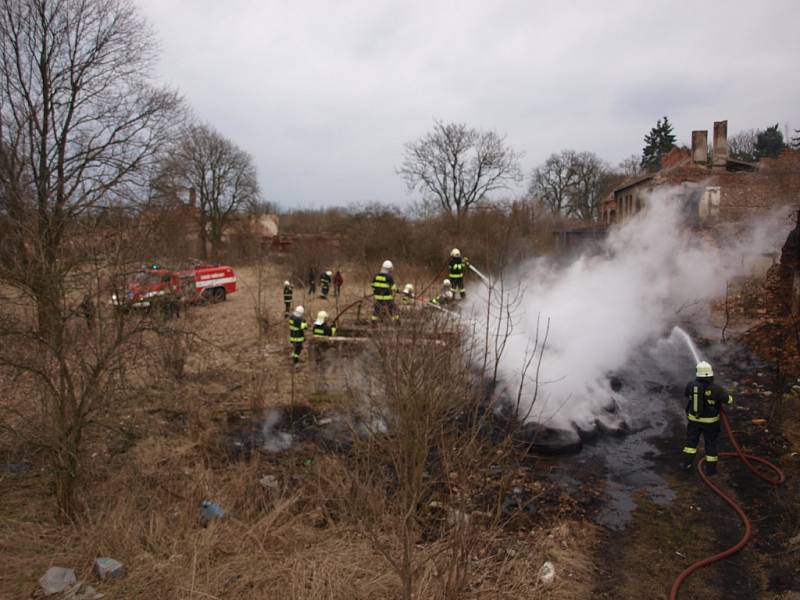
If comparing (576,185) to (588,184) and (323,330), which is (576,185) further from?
(323,330)

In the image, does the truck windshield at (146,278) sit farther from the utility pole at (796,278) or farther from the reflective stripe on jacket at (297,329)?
the utility pole at (796,278)

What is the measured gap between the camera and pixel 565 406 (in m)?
9.12

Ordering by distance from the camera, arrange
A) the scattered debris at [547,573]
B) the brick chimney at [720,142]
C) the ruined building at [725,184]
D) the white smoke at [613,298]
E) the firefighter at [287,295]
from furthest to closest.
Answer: the brick chimney at [720,142] < the ruined building at [725,184] < the firefighter at [287,295] < the white smoke at [613,298] < the scattered debris at [547,573]

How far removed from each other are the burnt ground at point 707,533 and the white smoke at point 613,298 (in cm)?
133

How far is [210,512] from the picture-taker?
6172 mm

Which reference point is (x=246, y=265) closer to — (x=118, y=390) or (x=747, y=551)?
(x=118, y=390)

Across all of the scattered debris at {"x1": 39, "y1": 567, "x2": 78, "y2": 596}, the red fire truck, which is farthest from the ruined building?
the scattered debris at {"x1": 39, "y1": 567, "x2": 78, "y2": 596}

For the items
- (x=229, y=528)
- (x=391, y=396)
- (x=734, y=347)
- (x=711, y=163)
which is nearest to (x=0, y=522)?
(x=229, y=528)

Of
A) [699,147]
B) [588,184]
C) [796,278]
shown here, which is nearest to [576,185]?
[588,184]

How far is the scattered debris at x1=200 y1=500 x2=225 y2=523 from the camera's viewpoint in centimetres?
611

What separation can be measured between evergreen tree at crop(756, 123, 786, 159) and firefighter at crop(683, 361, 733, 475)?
3834cm

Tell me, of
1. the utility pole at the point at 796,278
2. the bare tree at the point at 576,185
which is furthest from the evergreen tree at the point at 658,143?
the utility pole at the point at 796,278

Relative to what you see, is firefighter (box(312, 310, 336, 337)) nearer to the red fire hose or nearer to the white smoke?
the white smoke

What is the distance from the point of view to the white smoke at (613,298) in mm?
9555
